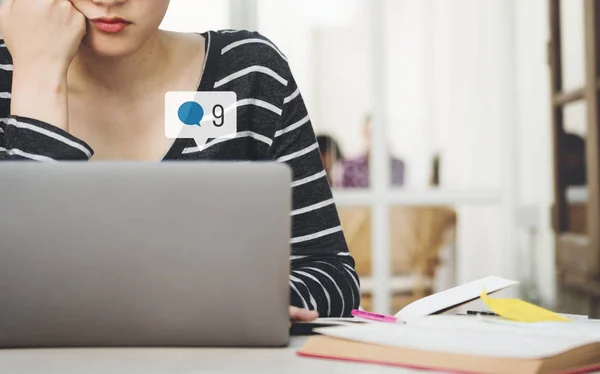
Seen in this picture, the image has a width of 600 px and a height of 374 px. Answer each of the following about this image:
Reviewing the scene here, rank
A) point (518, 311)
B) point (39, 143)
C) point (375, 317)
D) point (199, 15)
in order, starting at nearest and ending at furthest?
1. point (518, 311)
2. point (375, 317)
3. point (39, 143)
4. point (199, 15)

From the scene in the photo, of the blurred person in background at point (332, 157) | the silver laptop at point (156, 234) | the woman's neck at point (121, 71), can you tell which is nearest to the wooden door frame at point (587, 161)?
the blurred person in background at point (332, 157)

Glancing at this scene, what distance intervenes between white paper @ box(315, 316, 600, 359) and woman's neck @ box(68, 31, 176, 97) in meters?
0.74

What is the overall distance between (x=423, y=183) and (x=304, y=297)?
2411mm

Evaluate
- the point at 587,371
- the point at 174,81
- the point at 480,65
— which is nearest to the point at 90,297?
the point at 587,371

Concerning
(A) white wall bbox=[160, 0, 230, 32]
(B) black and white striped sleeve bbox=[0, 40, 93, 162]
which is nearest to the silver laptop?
(B) black and white striped sleeve bbox=[0, 40, 93, 162]

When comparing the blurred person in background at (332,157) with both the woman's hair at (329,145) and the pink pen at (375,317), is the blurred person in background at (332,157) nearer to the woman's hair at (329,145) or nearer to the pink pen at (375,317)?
the woman's hair at (329,145)

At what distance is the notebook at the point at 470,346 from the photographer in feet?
2.01

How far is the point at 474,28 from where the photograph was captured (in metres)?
3.32

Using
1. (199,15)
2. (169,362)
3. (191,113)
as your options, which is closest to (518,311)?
(169,362)

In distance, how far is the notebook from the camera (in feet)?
2.01

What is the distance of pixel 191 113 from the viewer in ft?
4.36

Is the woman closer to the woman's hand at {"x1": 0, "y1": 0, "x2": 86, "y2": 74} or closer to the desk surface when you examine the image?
the woman's hand at {"x1": 0, "y1": 0, "x2": 86, "y2": 74}

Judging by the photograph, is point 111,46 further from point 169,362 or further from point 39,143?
point 169,362

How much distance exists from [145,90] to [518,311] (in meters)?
0.79
